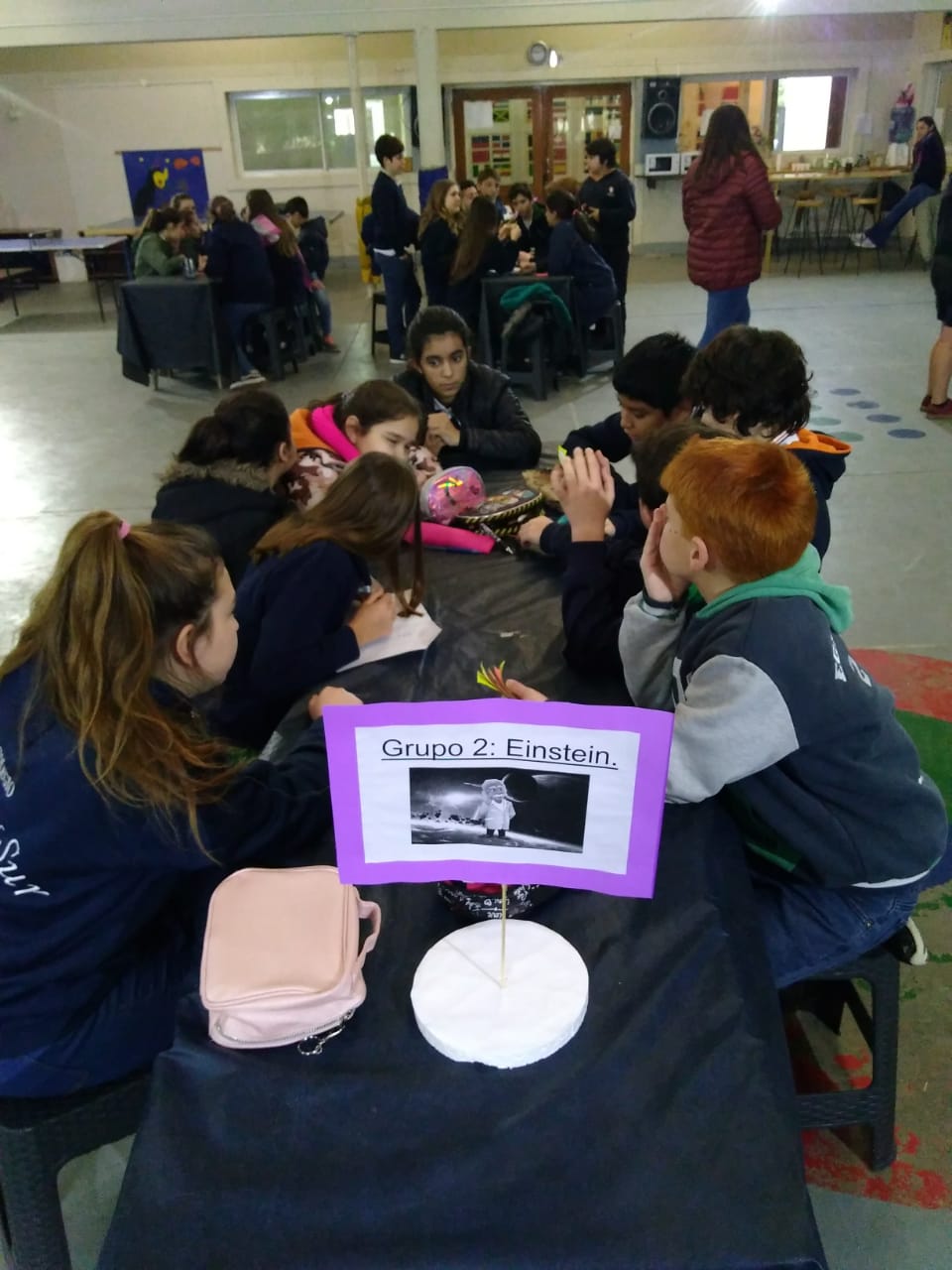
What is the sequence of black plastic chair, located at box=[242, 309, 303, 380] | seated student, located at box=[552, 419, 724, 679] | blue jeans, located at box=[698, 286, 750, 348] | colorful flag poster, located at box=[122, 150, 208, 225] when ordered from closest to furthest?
1. seated student, located at box=[552, 419, 724, 679]
2. blue jeans, located at box=[698, 286, 750, 348]
3. black plastic chair, located at box=[242, 309, 303, 380]
4. colorful flag poster, located at box=[122, 150, 208, 225]

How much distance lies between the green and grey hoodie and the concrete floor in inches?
23.7

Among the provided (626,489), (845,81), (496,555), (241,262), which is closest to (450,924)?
(496,555)

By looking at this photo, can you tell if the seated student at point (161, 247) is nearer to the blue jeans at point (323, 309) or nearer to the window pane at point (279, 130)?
the blue jeans at point (323, 309)

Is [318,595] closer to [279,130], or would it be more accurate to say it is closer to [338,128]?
[338,128]

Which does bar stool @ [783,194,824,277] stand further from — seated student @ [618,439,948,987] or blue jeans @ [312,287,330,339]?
seated student @ [618,439,948,987]

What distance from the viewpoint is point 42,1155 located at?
116 cm

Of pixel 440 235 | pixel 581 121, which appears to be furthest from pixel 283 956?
pixel 581 121

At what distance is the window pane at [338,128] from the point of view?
38.7ft

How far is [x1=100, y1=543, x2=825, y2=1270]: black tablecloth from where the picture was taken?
0.75m

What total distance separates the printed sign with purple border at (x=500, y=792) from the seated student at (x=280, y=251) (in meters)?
6.63

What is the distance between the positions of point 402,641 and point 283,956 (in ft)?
2.96

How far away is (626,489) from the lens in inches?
99.2

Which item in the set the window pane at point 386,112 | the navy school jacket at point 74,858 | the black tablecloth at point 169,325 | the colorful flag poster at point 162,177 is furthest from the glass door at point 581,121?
the navy school jacket at point 74,858

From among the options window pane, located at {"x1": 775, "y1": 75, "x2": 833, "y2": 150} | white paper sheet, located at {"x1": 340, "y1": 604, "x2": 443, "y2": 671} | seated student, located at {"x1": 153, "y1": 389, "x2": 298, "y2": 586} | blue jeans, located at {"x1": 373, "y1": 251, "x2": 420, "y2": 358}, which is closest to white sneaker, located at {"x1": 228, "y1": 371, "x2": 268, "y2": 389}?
blue jeans, located at {"x1": 373, "y1": 251, "x2": 420, "y2": 358}
